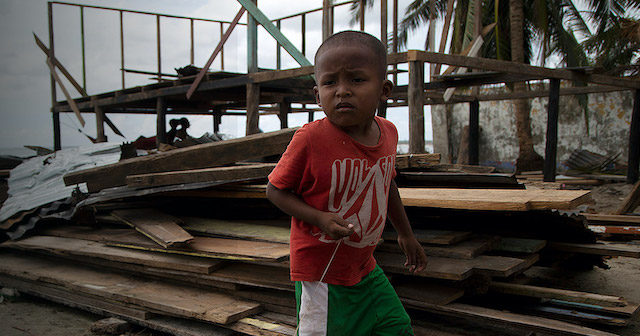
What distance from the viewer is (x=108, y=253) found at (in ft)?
13.1

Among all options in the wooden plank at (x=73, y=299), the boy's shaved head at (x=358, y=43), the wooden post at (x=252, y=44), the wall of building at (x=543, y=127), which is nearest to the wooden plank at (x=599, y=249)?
the boy's shaved head at (x=358, y=43)

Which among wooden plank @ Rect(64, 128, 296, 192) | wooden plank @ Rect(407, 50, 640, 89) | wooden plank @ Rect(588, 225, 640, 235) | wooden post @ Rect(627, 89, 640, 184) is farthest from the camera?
wooden post @ Rect(627, 89, 640, 184)

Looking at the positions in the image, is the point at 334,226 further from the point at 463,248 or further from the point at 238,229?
the point at 238,229

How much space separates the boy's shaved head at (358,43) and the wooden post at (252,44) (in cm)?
607

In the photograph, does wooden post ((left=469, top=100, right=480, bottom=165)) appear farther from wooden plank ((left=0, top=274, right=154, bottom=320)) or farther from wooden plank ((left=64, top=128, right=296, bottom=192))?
wooden plank ((left=0, top=274, right=154, bottom=320))

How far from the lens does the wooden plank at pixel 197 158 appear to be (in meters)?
3.77

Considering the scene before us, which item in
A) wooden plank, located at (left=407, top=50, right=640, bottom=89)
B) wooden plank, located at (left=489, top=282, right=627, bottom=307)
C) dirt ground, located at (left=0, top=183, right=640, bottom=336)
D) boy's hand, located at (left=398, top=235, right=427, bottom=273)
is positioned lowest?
dirt ground, located at (left=0, top=183, right=640, bottom=336)

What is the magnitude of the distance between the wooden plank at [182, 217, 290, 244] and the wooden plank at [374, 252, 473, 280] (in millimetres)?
690

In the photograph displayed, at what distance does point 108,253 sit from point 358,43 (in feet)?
10.2

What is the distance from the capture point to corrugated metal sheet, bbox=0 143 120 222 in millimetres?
5145

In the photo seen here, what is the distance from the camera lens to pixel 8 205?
17.6ft

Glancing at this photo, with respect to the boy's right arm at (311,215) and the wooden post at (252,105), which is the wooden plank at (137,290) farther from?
the wooden post at (252,105)

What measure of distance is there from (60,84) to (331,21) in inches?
266

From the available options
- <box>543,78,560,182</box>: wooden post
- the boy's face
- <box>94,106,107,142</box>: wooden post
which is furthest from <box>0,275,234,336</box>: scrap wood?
<box>94,106,107,142</box>: wooden post
